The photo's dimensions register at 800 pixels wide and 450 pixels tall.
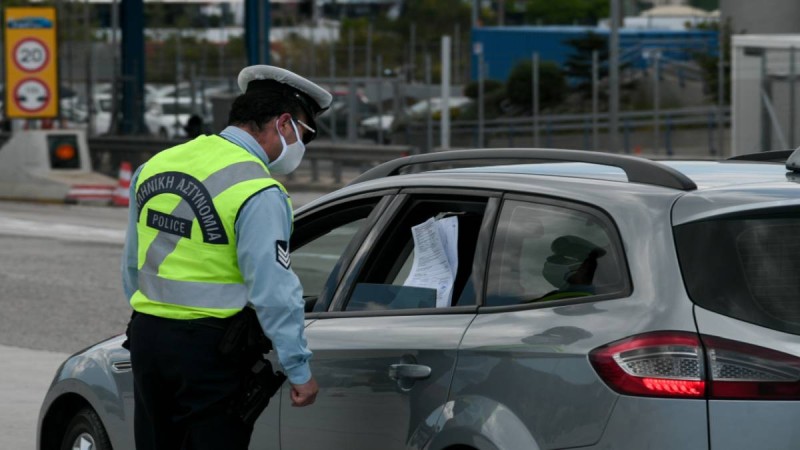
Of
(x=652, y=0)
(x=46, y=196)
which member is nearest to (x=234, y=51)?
(x=46, y=196)

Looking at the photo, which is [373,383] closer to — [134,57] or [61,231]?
[61,231]

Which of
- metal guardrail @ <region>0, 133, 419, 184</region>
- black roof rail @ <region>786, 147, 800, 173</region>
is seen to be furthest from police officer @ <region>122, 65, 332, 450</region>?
metal guardrail @ <region>0, 133, 419, 184</region>

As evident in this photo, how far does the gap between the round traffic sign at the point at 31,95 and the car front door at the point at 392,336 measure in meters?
23.7

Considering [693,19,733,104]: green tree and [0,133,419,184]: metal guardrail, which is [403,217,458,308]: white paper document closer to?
[0,133,419,184]: metal guardrail

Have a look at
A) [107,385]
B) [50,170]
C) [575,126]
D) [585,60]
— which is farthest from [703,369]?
[585,60]

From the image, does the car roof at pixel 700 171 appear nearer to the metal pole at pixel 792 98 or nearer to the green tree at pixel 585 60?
the metal pole at pixel 792 98

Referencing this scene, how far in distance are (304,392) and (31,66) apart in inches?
965

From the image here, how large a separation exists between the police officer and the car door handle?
23 centimetres

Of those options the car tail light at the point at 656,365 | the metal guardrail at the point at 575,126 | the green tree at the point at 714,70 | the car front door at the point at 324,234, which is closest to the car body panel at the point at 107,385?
the car front door at the point at 324,234

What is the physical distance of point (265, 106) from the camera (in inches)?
181

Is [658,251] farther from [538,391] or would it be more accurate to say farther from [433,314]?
[433,314]

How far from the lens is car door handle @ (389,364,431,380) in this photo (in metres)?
4.27

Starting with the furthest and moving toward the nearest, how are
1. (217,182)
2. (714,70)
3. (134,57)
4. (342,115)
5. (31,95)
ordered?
(342,115) < (714,70) < (134,57) < (31,95) < (217,182)

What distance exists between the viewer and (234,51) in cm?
6031
